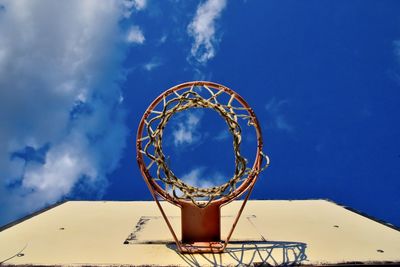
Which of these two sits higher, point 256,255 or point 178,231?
point 178,231

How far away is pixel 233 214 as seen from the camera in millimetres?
4984

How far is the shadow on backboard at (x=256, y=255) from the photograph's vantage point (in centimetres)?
329

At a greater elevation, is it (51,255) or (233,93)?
(233,93)

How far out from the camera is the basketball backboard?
335 cm

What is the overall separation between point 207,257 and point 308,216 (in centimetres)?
203

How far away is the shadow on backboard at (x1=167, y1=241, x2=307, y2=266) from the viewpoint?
10.8 feet

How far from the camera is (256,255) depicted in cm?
346

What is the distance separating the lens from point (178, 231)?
4203mm

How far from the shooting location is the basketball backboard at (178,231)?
3348 mm

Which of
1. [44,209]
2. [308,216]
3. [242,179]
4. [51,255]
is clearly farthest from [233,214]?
[44,209]

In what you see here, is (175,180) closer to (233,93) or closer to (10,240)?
(233,93)

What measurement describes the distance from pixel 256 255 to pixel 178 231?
1.06m

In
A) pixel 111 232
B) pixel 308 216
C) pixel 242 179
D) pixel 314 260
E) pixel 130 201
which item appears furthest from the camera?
pixel 130 201

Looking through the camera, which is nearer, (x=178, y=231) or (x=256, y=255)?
(x=256, y=255)
